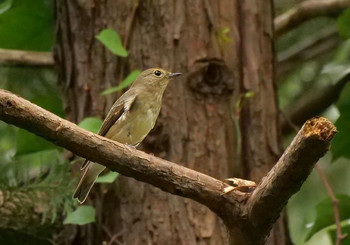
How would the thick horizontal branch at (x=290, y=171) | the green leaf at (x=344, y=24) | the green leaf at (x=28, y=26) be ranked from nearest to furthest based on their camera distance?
the thick horizontal branch at (x=290, y=171)
the green leaf at (x=344, y=24)
the green leaf at (x=28, y=26)

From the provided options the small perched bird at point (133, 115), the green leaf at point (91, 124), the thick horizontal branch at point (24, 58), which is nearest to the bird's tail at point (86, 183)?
the small perched bird at point (133, 115)

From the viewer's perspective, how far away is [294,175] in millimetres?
2336

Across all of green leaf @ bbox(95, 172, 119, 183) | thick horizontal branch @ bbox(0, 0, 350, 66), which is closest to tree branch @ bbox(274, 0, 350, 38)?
thick horizontal branch @ bbox(0, 0, 350, 66)

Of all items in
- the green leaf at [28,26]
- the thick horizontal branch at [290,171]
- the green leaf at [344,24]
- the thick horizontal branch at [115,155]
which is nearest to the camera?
the thick horizontal branch at [290,171]

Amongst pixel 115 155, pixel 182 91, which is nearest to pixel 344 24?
pixel 182 91

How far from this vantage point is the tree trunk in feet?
12.4

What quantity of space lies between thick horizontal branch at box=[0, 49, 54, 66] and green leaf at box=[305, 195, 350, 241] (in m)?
1.91

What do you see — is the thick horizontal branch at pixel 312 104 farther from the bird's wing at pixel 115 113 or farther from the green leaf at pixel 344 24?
the bird's wing at pixel 115 113

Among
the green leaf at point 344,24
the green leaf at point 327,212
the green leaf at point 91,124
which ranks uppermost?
the green leaf at point 344,24

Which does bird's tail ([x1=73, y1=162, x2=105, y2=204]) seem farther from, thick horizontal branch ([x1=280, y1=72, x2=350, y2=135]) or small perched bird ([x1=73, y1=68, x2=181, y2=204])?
thick horizontal branch ([x1=280, y1=72, x2=350, y2=135])

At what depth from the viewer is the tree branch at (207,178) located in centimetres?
225

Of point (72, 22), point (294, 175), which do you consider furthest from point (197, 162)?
point (294, 175)

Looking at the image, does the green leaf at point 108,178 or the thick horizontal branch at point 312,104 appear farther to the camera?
the thick horizontal branch at point 312,104

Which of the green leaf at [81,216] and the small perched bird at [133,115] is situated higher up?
the small perched bird at [133,115]
